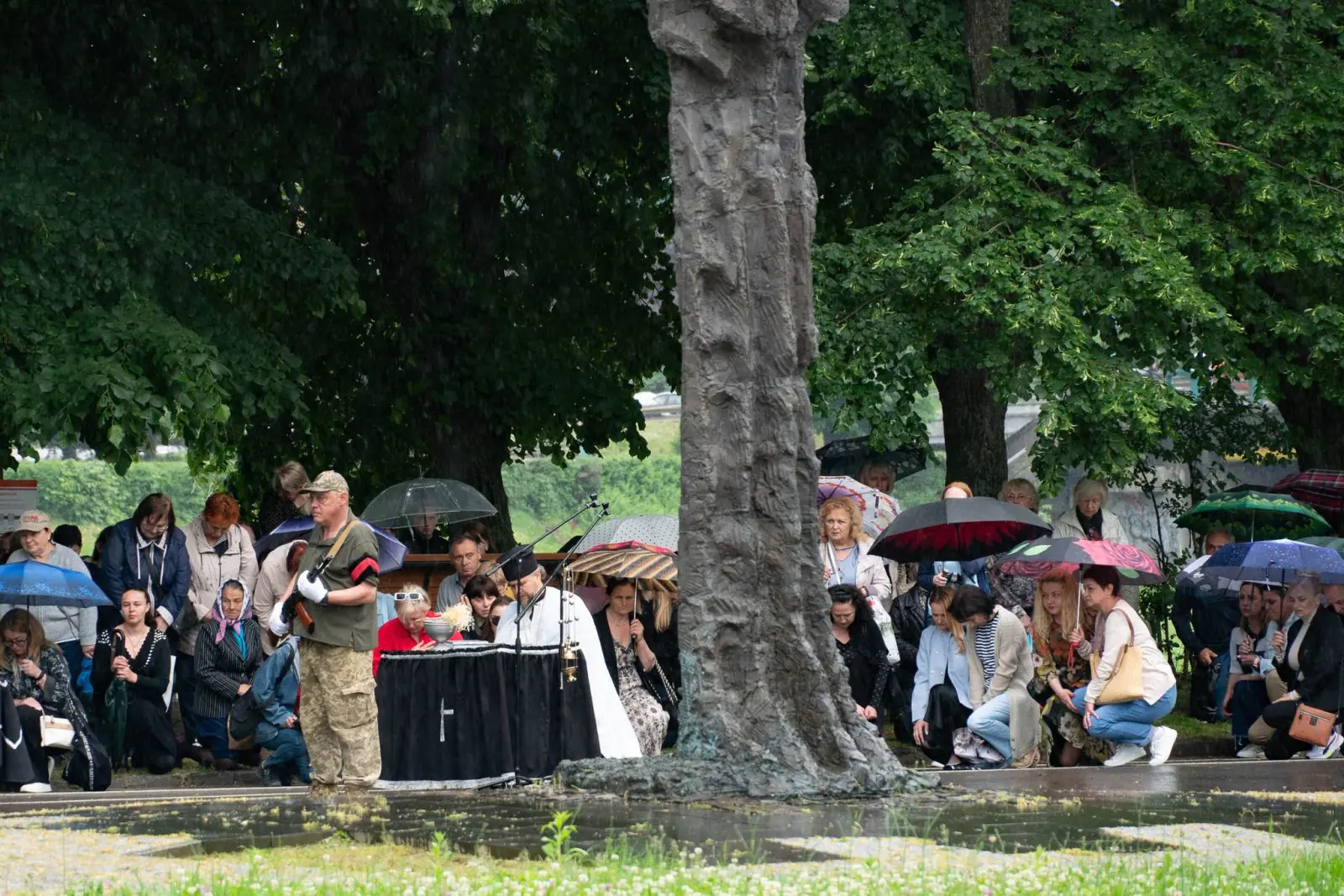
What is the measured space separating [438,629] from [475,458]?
7793 millimetres

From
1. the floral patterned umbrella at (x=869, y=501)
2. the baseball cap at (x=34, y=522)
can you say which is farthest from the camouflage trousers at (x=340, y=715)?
the floral patterned umbrella at (x=869, y=501)

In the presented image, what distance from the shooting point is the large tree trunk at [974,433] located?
1936 centimetres

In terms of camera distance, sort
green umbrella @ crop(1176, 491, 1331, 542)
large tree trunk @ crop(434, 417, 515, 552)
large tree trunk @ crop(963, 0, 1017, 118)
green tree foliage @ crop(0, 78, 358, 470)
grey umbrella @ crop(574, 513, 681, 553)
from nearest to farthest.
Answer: green tree foliage @ crop(0, 78, 358, 470) < grey umbrella @ crop(574, 513, 681, 553) < green umbrella @ crop(1176, 491, 1331, 542) < large tree trunk @ crop(963, 0, 1017, 118) < large tree trunk @ crop(434, 417, 515, 552)

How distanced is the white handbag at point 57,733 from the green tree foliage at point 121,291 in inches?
96.1

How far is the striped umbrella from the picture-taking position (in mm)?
13133

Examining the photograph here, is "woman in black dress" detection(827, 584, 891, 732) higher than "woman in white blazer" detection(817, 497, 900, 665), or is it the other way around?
"woman in white blazer" detection(817, 497, 900, 665)

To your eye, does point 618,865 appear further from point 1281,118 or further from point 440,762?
point 1281,118

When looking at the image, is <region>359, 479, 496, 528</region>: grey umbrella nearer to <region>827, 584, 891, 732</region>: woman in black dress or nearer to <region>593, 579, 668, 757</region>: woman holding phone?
<region>593, 579, 668, 757</region>: woman holding phone

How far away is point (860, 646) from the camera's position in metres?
13.8

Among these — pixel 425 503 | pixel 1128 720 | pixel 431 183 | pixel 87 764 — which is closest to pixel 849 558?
pixel 1128 720

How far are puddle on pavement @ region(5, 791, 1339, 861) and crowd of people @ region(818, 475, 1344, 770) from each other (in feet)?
10.2

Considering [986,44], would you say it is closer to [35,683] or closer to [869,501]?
[869,501]

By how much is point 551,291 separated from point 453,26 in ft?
10.7

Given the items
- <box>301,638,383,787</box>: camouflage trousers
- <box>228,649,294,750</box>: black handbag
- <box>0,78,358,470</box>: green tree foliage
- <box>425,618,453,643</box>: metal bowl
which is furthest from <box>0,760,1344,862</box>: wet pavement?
<box>0,78,358,470</box>: green tree foliage
